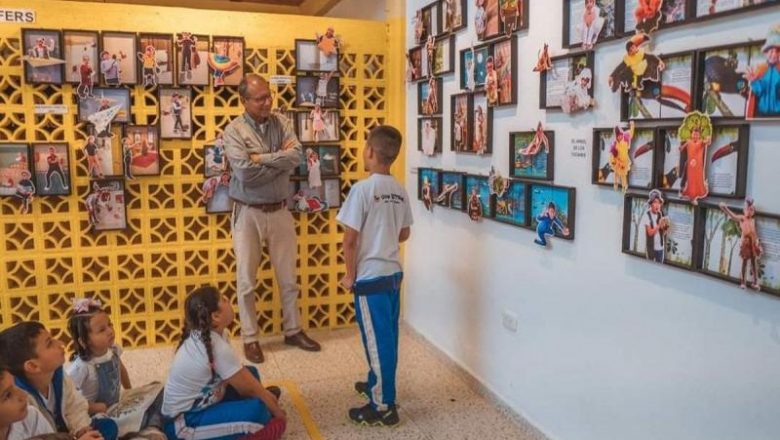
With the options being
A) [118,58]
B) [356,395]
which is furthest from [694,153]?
[118,58]

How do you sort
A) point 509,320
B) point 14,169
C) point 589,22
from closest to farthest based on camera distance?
point 589,22, point 509,320, point 14,169

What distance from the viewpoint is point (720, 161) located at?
181 centimetres

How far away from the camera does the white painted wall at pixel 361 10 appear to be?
457 centimetres

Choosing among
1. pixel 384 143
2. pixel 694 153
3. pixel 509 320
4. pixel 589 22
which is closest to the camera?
pixel 694 153

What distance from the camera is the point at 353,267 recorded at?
2877 mm

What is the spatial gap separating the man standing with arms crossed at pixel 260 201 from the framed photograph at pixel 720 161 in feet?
7.14

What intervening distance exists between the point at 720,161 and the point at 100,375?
2412 millimetres

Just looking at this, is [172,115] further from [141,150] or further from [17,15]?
[17,15]

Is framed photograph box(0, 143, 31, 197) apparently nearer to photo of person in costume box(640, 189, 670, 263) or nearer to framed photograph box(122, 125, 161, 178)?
framed photograph box(122, 125, 161, 178)

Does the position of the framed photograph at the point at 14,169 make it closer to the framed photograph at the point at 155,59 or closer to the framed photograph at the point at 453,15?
the framed photograph at the point at 155,59

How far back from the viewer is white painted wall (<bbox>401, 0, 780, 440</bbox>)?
176cm

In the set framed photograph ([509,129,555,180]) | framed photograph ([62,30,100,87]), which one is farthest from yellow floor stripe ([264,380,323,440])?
framed photograph ([62,30,100,87])

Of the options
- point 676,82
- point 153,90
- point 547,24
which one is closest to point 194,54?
point 153,90

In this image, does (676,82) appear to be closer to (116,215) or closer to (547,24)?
(547,24)
